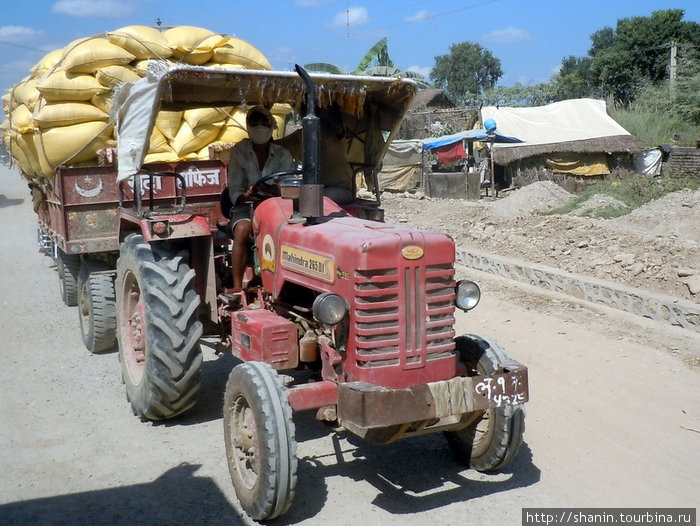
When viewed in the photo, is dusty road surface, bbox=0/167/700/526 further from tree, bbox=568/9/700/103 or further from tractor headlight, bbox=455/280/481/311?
tree, bbox=568/9/700/103

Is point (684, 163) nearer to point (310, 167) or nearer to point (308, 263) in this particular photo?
point (310, 167)

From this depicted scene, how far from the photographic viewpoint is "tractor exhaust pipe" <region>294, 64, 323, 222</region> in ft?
13.6

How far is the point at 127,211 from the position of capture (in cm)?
583

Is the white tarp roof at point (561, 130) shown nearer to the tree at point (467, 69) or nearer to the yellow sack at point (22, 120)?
the yellow sack at point (22, 120)

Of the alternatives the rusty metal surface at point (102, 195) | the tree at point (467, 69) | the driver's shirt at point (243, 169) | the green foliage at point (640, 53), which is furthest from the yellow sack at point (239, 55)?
the tree at point (467, 69)

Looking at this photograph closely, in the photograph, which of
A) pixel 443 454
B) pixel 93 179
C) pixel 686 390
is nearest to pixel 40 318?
pixel 93 179

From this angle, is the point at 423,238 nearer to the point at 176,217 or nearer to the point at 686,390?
the point at 176,217

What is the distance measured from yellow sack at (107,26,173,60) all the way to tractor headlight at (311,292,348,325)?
5197 mm

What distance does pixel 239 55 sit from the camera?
8.09 meters

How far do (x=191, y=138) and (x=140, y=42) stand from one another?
116cm

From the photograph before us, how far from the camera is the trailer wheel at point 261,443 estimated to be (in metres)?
3.61

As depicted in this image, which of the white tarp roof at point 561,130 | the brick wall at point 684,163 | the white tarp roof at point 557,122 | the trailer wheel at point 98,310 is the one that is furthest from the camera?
the white tarp roof at point 557,122

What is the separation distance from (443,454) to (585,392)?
159 centimetres

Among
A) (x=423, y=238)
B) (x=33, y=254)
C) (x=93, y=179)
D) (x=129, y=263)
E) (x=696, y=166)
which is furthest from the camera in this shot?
(x=696, y=166)
